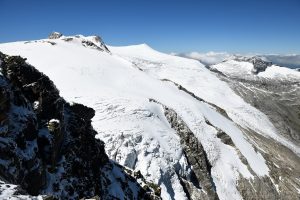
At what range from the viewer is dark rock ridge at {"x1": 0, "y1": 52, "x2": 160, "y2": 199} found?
66.7ft

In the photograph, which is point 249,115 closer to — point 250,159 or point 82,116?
point 250,159

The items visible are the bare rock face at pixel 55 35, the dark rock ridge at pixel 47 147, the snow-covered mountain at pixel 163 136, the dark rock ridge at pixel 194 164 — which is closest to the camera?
the dark rock ridge at pixel 47 147

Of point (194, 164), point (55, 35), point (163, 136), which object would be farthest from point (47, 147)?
point (55, 35)

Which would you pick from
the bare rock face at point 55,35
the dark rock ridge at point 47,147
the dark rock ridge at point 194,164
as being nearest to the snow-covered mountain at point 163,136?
the dark rock ridge at point 194,164

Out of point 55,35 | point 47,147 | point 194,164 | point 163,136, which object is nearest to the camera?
point 47,147

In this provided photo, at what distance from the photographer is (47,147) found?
23969 mm

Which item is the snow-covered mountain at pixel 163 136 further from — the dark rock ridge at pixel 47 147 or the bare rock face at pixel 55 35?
the bare rock face at pixel 55 35

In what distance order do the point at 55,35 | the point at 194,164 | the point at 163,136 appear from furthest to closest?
1. the point at 55,35
2. the point at 194,164
3. the point at 163,136

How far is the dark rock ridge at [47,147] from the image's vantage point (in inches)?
801

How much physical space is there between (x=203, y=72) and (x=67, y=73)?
10723 cm

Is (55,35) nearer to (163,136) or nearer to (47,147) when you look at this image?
(163,136)

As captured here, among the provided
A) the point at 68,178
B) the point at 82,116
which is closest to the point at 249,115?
the point at 82,116

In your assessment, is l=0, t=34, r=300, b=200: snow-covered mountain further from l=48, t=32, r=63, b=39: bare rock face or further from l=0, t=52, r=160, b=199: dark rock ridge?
l=48, t=32, r=63, b=39: bare rock face

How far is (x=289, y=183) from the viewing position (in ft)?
201
